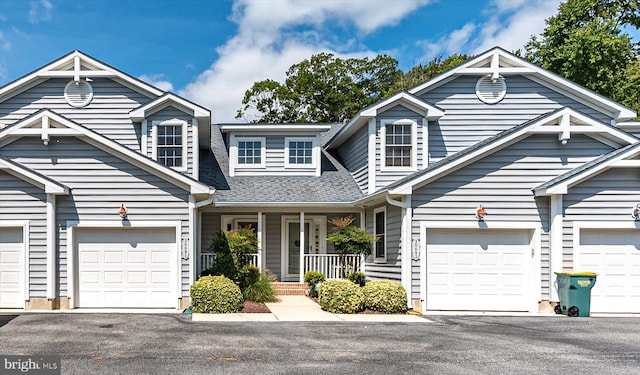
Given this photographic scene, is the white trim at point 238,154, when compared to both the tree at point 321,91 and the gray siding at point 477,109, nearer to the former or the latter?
the gray siding at point 477,109

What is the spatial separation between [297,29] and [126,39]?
56.1 feet

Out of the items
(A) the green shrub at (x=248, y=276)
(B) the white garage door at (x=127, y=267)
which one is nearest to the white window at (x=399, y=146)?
(A) the green shrub at (x=248, y=276)

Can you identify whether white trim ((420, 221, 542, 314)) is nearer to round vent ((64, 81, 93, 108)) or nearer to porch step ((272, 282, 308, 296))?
porch step ((272, 282, 308, 296))

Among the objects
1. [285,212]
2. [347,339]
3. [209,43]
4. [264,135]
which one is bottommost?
[347,339]

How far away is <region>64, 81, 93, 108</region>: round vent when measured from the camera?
15797 millimetres

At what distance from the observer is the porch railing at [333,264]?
15875 mm

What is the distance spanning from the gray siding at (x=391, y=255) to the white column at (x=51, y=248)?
8.31 meters

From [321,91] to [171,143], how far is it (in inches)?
888

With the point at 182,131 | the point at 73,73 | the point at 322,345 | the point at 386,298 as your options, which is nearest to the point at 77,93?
the point at 73,73

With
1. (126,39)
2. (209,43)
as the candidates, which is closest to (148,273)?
(126,39)

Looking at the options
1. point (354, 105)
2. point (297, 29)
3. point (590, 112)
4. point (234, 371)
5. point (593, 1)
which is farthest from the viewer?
point (354, 105)

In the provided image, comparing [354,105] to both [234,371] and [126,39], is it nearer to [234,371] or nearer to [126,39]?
[126,39]

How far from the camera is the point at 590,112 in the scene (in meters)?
16.2

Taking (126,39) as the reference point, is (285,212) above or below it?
below
